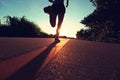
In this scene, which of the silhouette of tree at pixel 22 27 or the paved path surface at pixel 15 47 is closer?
the paved path surface at pixel 15 47

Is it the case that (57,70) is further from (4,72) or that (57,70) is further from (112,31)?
(112,31)

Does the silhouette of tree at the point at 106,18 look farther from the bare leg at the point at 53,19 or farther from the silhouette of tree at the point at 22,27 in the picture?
the bare leg at the point at 53,19

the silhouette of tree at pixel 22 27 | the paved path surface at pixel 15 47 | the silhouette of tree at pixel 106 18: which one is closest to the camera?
the paved path surface at pixel 15 47

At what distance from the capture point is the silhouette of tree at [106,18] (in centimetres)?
3431

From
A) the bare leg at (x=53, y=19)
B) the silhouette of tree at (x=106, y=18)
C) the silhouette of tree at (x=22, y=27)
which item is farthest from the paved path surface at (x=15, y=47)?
the silhouette of tree at (x=106, y=18)

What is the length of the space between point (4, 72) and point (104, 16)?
34.1 m

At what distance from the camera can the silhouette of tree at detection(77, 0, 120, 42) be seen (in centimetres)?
3431

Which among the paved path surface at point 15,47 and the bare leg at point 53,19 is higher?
the bare leg at point 53,19

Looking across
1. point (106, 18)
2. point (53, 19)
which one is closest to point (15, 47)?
point (53, 19)

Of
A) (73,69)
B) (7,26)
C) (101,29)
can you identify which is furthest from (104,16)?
(73,69)

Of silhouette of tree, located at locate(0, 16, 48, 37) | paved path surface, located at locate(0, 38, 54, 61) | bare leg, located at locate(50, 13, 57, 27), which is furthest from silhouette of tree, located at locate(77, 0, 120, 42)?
paved path surface, located at locate(0, 38, 54, 61)

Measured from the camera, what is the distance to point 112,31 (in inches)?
1478

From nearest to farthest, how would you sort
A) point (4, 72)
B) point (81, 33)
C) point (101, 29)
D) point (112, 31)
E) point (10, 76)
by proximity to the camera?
1. point (10, 76)
2. point (4, 72)
3. point (112, 31)
4. point (101, 29)
5. point (81, 33)

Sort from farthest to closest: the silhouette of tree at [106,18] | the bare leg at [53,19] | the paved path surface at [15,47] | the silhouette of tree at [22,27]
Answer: the silhouette of tree at [106,18], the silhouette of tree at [22,27], the bare leg at [53,19], the paved path surface at [15,47]
